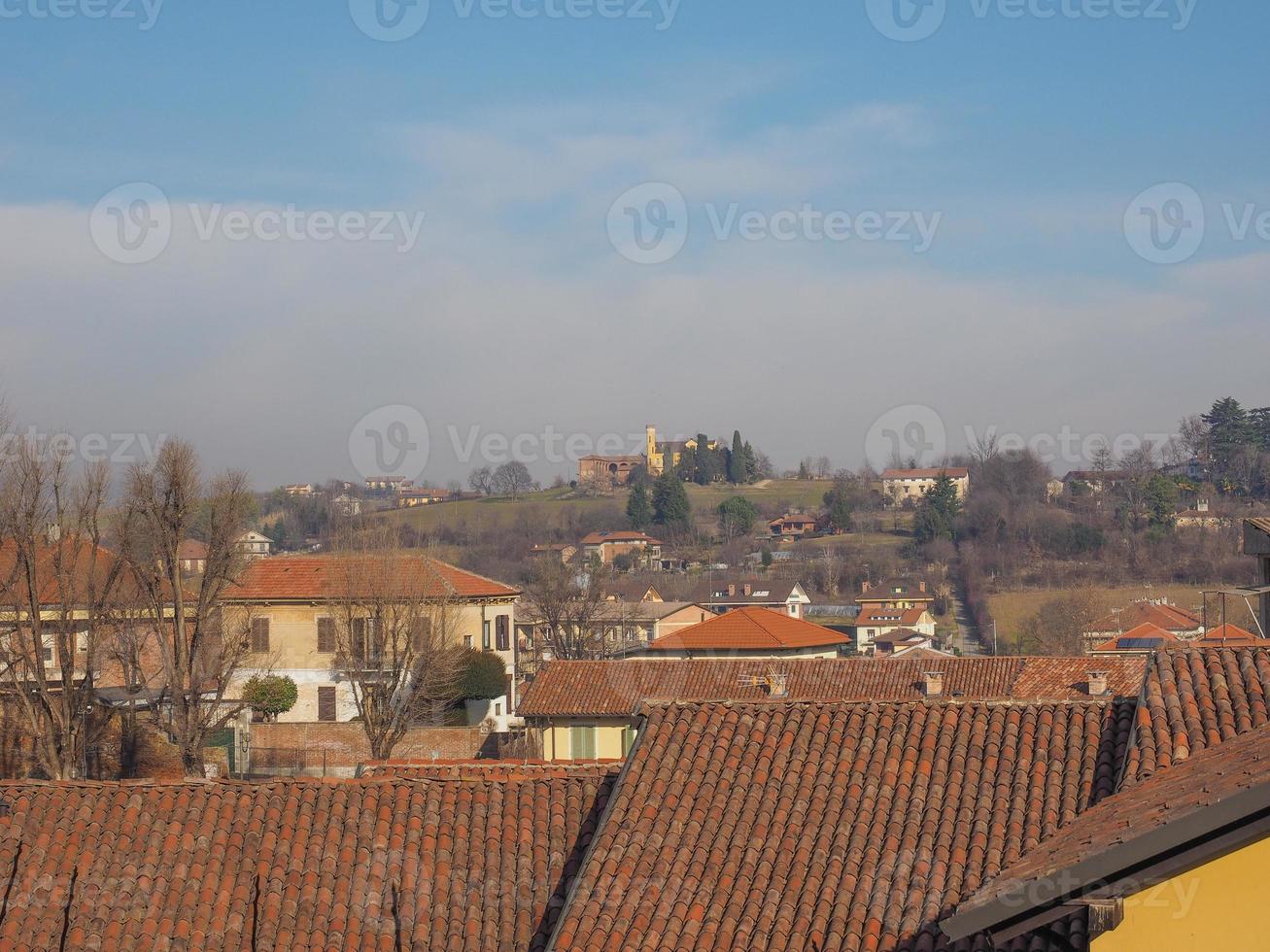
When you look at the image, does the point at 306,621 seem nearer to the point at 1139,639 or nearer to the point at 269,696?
the point at 269,696

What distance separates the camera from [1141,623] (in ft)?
200

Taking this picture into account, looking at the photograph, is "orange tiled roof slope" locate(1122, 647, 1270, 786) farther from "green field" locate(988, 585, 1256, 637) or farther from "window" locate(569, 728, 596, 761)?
"green field" locate(988, 585, 1256, 637)

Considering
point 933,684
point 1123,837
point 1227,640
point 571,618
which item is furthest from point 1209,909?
point 571,618

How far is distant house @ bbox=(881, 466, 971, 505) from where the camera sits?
138750 mm

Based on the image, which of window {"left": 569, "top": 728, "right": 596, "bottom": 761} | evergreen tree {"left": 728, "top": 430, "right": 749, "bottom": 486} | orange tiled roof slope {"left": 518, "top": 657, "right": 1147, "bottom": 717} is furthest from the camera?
evergreen tree {"left": 728, "top": 430, "right": 749, "bottom": 486}

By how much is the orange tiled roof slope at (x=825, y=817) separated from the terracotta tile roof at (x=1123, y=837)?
180 centimetres

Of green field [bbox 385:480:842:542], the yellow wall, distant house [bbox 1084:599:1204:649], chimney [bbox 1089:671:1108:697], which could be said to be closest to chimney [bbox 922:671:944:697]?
chimney [bbox 1089:671:1108:697]

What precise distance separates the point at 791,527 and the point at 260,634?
95.1 meters

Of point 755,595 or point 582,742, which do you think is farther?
point 755,595

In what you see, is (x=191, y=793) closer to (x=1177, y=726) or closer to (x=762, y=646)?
(x=1177, y=726)

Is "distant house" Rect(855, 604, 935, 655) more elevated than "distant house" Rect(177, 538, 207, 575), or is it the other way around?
"distant house" Rect(177, 538, 207, 575)

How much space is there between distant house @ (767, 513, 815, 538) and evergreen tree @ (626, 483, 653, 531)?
1222cm

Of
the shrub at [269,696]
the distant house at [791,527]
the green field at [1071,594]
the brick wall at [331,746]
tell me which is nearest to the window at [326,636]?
the shrub at [269,696]

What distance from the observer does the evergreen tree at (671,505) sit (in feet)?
439
